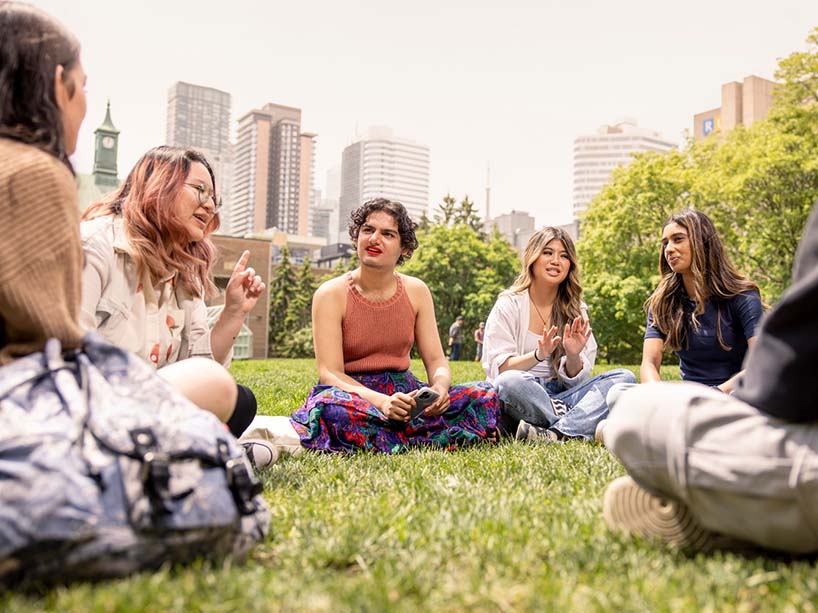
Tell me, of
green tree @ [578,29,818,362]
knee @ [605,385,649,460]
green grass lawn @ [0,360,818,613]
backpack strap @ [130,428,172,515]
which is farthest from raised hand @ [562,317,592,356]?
green tree @ [578,29,818,362]

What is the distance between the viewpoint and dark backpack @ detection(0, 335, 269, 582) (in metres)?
1.67

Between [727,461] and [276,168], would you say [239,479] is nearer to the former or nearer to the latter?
[727,461]

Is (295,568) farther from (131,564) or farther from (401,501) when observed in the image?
(401,501)

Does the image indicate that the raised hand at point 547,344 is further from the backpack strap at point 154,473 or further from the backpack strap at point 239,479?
the backpack strap at point 154,473

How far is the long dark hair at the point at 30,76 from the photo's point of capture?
2043 millimetres

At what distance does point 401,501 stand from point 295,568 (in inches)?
34.5

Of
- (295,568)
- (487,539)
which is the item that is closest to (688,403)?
(487,539)

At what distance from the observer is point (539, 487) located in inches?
125

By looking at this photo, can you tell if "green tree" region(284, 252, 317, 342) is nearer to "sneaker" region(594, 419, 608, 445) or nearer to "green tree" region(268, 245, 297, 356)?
"green tree" region(268, 245, 297, 356)

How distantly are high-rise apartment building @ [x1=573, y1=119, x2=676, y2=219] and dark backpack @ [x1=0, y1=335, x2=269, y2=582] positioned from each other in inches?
7787

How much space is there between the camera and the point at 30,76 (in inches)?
81.5

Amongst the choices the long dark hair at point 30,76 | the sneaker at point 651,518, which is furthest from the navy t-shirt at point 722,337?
the long dark hair at point 30,76

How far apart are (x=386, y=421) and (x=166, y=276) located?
68.1 inches

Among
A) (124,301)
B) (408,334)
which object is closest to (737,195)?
(408,334)
